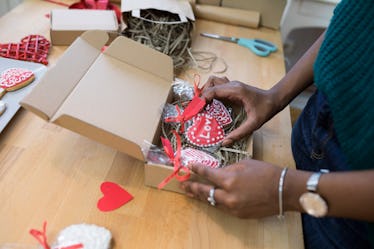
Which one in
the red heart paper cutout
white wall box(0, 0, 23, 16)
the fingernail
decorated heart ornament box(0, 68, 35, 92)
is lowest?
white wall box(0, 0, 23, 16)

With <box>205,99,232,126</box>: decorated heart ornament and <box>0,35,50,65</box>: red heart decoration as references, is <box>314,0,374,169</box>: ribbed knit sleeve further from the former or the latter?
<box>0,35,50,65</box>: red heart decoration

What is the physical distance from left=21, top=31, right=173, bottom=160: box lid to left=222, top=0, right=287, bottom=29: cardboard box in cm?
55

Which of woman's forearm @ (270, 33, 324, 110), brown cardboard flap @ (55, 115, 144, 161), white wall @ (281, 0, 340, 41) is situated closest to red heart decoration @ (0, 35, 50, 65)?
brown cardboard flap @ (55, 115, 144, 161)

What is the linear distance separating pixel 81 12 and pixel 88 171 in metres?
0.57

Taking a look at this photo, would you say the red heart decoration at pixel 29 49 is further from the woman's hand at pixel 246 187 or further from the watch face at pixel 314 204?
the watch face at pixel 314 204

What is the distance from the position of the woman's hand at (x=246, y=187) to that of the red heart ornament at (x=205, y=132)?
9 cm

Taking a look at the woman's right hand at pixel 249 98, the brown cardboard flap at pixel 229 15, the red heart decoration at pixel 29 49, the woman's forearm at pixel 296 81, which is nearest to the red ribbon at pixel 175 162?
the woman's right hand at pixel 249 98

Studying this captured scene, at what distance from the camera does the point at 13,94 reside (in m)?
0.79

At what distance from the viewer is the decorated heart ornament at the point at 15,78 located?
2.59 feet

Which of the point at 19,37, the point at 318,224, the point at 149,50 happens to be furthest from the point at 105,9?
the point at 318,224

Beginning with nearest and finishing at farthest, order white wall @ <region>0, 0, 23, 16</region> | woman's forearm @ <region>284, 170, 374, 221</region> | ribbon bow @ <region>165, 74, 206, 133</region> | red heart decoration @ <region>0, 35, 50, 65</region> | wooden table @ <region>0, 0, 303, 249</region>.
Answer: woman's forearm @ <region>284, 170, 374, 221</region> → wooden table @ <region>0, 0, 303, 249</region> → ribbon bow @ <region>165, 74, 206, 133</region> → red heart decoration @ <region>0, 35, 50, 65</region> → white wall @ <region>0, 0, 23, 16</region>

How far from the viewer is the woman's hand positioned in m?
0.57

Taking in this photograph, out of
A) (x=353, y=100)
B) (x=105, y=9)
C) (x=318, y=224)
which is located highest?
(x=353, y=100)

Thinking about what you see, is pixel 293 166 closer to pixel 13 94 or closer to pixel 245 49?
pixel 245 49
